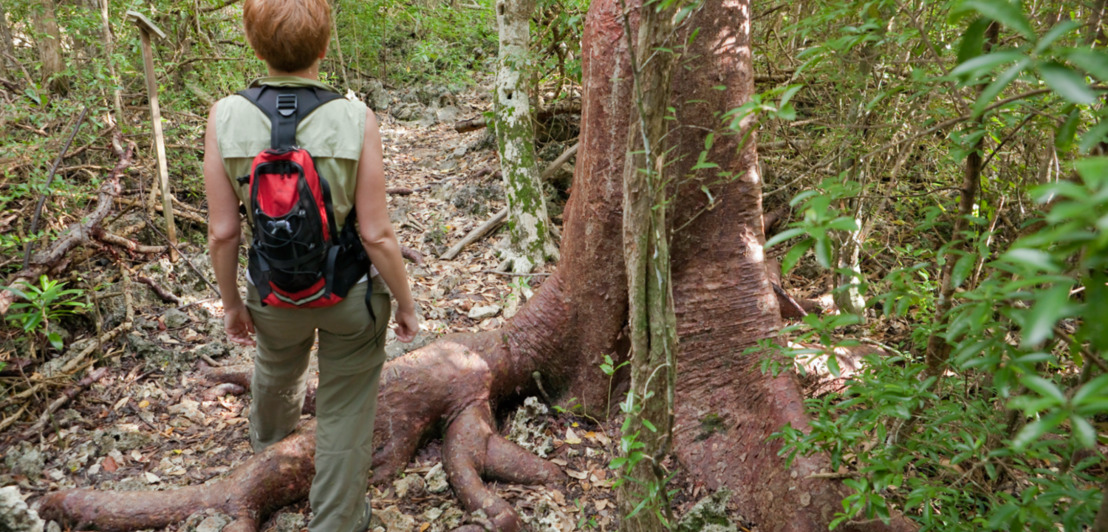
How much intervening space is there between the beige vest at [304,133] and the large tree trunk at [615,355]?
4.42ft

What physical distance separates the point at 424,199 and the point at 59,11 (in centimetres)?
377

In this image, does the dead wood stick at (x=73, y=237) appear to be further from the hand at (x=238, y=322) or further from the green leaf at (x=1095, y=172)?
the green leaf at (x=1095, y=172)

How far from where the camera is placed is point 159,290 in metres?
4.69

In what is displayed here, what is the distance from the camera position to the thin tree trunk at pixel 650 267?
2059mm

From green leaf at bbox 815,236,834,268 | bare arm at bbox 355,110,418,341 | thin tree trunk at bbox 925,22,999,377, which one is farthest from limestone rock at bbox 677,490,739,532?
green leaf at bbox 815,236,834,268

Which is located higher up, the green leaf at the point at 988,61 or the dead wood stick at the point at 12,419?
the green leaf at the point at 988,61

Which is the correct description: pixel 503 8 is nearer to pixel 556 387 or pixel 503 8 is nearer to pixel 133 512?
pixel 556 387

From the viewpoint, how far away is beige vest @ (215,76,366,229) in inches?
89.4

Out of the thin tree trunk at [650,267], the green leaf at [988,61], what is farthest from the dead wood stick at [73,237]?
the green leaf at [988,61]

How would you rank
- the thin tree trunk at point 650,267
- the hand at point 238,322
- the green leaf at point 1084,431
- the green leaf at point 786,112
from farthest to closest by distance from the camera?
1. the hand at point 238,322
2. the thin tree trunk at point 650,267
3. the green leaf at point 786,112
4. the green leaf at point 1084,431

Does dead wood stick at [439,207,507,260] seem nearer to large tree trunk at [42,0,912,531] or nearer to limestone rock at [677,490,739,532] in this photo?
large tree trunk at [42,0,912,531]

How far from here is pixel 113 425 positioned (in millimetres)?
3611

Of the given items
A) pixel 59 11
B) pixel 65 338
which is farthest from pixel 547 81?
pixel 65 338

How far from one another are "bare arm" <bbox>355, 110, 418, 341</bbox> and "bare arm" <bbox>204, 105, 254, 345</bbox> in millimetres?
482
